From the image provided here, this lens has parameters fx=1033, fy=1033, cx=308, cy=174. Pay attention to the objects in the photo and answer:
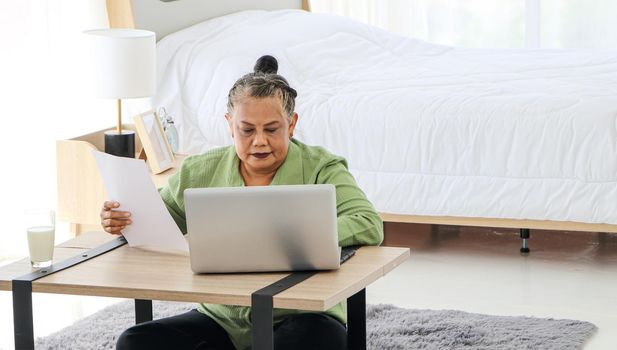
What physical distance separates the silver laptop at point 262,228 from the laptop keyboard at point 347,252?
82 mm

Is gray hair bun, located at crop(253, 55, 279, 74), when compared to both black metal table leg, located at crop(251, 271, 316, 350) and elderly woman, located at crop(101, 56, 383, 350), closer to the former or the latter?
elderly woman, located at crop(101, 56, 383, 350)

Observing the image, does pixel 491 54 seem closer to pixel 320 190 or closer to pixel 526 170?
pixel 526 170

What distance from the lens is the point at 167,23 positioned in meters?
4.32

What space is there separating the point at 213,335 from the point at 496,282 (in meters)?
1.57

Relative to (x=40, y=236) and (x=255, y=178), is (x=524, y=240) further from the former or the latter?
(x=40, y=236)

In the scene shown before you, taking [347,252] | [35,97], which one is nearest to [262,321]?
[347,252]

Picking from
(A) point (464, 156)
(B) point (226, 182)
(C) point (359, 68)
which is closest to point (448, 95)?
(A) point (464, 156)

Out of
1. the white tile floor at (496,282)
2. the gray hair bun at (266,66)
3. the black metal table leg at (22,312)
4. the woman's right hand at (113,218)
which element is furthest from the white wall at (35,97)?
the black metal table leg at (22,312)

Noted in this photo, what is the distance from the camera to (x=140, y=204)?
2.04m

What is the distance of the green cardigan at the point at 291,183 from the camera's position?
2.04m

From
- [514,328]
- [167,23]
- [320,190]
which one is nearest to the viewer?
[320,190]

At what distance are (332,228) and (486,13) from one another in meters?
5.18

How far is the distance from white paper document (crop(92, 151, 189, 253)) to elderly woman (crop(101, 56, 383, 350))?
3 centimetres

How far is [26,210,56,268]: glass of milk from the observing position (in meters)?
1.93
